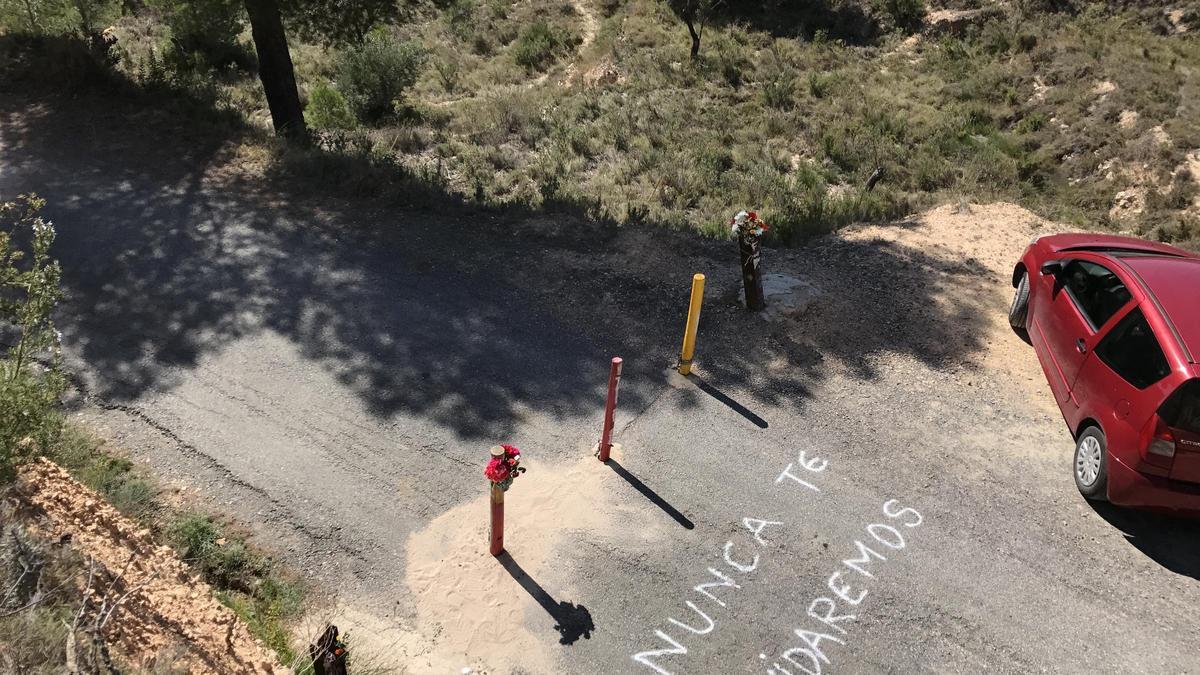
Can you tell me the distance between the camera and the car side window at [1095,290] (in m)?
6.56

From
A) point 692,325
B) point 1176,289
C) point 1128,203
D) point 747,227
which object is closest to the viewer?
point 1176,289

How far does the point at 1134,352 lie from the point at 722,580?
147 inches

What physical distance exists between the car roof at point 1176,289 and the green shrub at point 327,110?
15.5 m

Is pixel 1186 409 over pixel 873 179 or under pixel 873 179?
over

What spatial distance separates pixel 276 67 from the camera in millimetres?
12914

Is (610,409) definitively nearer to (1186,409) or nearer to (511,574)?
(511,574)

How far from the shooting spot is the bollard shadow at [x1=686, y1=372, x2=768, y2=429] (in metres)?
6.96

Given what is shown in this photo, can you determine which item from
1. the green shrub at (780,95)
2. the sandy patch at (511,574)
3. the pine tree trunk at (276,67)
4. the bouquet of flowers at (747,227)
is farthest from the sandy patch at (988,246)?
the pine tree trunk at (276,67)

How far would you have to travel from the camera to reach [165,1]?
12.5m

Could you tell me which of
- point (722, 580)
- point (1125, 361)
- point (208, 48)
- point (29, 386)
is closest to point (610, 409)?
point (722, 580)

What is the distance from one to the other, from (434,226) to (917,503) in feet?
23.1

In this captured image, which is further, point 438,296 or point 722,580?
point 438,296

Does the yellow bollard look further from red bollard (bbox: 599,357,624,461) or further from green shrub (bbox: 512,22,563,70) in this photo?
green shrub (bbox: 512,22,563,70)

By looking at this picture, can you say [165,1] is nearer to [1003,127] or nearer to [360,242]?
[360,242]
